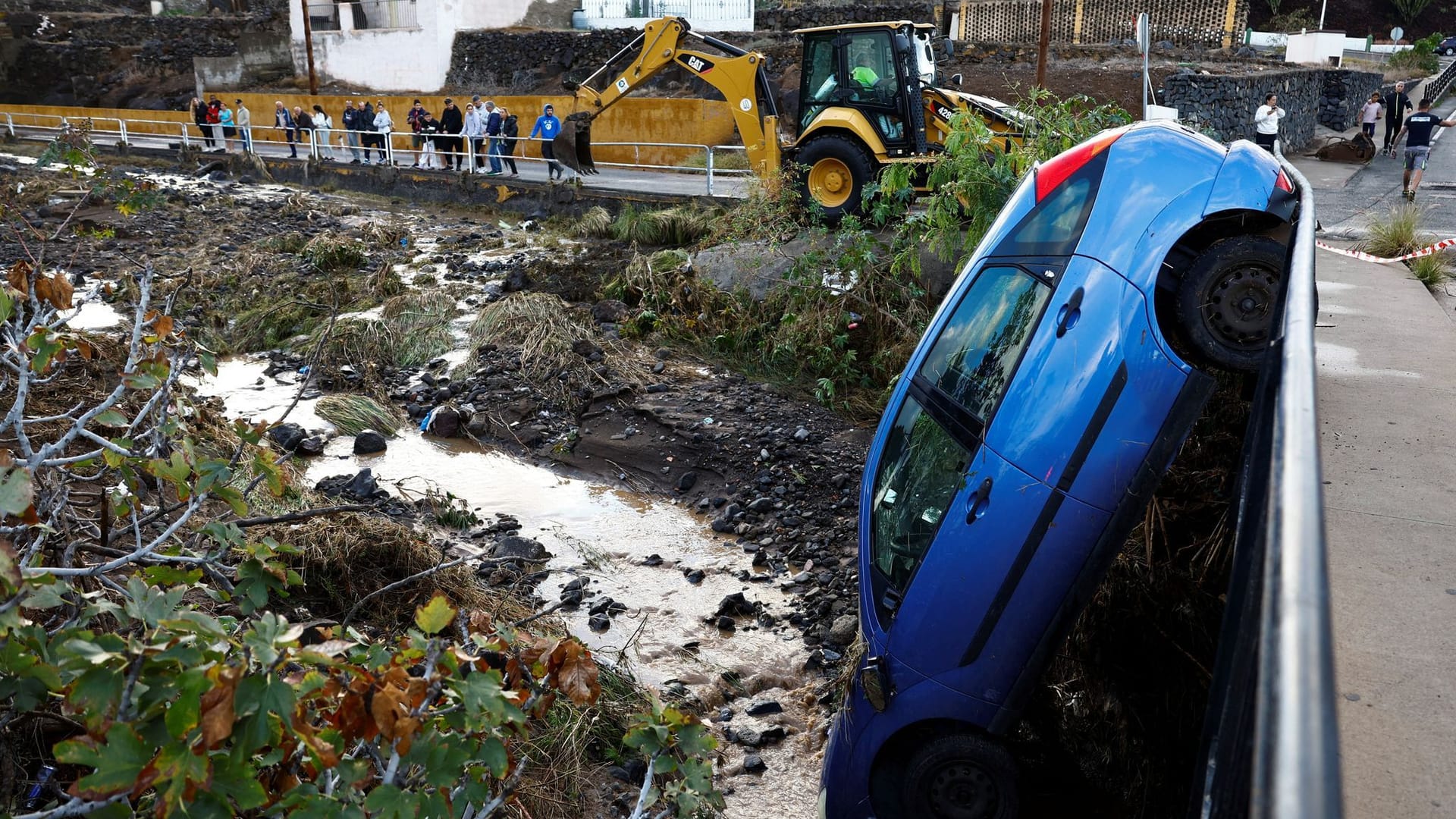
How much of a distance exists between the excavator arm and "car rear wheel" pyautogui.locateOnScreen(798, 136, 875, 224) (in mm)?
648

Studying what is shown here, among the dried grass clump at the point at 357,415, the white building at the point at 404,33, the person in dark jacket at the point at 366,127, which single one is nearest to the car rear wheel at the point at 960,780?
the dried grass clump at the point at 357,415

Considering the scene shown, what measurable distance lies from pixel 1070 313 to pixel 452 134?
2062 cm

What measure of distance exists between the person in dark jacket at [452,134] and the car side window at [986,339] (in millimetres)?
19593

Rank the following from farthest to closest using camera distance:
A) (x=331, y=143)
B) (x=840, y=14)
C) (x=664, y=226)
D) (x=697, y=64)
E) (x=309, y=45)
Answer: (x=309, y=45)
(x=840, y=14)
(x=331, y=143)
(x=664, y=226)
(x=697, y=64)

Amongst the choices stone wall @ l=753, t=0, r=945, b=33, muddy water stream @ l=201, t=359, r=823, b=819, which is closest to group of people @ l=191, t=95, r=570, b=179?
stone wall @ l=753, t=0, r=945, b=33

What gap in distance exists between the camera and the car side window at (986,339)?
13.6 feet

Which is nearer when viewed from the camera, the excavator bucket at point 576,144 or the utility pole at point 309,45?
the excavator bucket at point 576,144

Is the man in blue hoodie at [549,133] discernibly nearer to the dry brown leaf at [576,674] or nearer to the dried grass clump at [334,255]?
the dried grass clump at [334,255]

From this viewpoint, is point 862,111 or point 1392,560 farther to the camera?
point 862,111

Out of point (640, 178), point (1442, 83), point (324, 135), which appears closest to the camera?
point (640, 178)

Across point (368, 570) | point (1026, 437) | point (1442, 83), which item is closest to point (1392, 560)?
point (1026, 437)

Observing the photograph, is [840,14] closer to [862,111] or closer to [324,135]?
[324,135]

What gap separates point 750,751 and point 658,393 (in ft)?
16.8

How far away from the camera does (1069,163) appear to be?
4.50m
